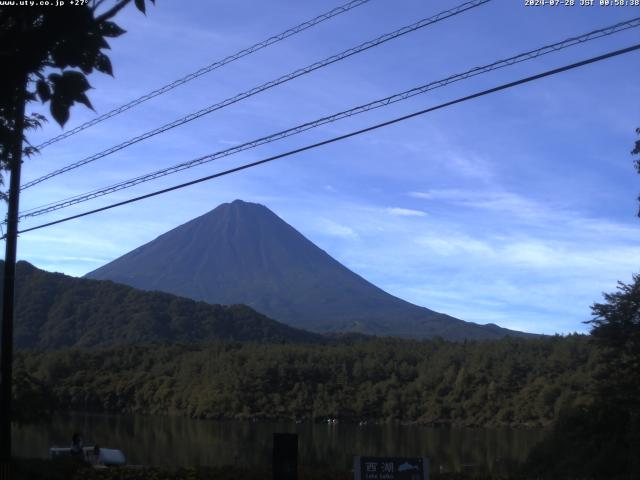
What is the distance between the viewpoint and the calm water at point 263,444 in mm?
34188

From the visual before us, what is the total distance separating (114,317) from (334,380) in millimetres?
58071

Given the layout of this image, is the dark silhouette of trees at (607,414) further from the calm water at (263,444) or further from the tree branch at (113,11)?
the tree branch at (113,11)

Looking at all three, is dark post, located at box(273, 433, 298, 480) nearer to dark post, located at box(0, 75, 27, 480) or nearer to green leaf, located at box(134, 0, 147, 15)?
green leaf, located at box(134, 0, 147, 15)

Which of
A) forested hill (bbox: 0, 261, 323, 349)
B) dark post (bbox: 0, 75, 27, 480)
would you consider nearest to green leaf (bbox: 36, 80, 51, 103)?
dark post (bbox: 0, 75, 27, 480)

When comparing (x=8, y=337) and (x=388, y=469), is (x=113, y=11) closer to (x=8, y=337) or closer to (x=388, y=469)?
(x=388, y=469)

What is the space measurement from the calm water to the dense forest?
5648 mm

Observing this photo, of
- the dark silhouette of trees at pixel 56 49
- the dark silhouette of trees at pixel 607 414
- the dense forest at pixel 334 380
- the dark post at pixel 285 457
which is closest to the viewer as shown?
the dark silhouette of trees at pixel 56 49

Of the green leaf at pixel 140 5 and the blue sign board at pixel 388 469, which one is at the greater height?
the green leaf at pixel 140 5

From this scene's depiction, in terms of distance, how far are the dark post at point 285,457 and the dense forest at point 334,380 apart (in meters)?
63.9

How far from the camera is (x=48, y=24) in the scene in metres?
4.55

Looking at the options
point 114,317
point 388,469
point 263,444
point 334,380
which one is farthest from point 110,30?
point 114,317

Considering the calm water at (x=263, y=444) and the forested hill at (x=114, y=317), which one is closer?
the calm water at (x=263, y=444)

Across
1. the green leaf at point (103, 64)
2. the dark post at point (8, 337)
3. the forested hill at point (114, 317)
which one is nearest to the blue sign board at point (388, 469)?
the green leaf at point (103, 64)

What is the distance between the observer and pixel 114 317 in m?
135
